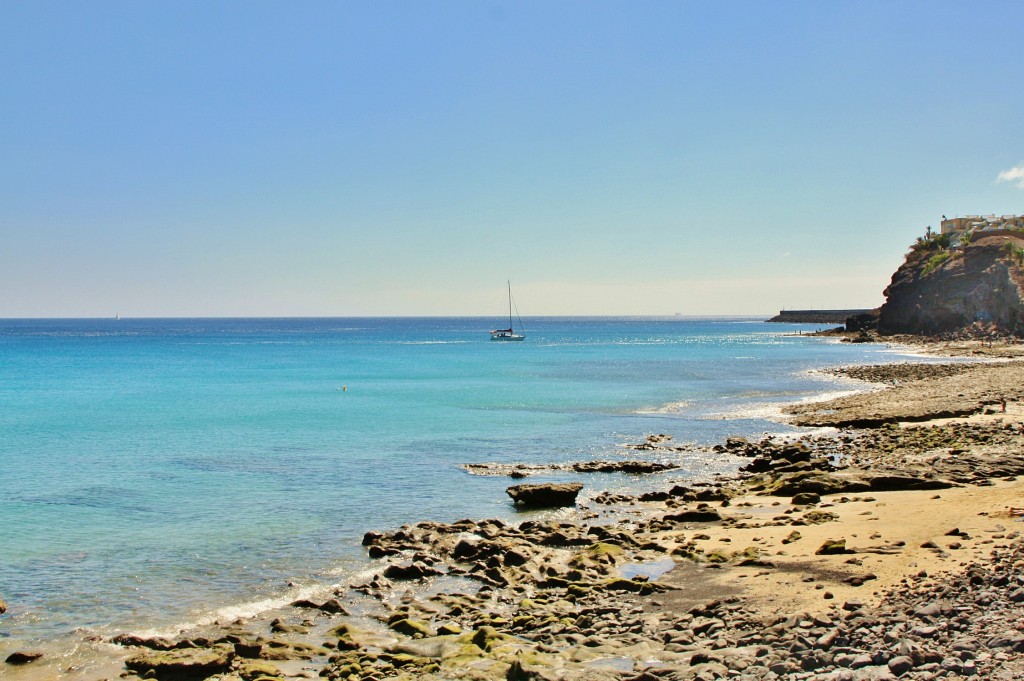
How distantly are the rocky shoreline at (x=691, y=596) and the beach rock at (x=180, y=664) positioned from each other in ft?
0.10

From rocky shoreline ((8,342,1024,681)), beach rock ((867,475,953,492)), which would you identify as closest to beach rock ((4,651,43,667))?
rocky shoreline ((8,342,1024,681))

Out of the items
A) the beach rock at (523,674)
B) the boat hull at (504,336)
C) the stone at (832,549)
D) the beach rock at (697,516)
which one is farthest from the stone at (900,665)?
the boat hull at (504,336)

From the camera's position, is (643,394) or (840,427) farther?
(643,394)

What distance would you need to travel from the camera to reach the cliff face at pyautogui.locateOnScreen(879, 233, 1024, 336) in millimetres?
110500

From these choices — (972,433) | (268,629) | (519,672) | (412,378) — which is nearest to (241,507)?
(268,629)

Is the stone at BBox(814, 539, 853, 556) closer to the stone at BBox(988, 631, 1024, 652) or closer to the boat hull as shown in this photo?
the stone at BBox(988, 631, 1024, 652)

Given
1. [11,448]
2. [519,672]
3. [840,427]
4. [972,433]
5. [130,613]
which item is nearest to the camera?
[519,672]

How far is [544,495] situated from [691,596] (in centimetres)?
1030

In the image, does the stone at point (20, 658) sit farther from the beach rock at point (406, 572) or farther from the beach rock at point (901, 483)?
the beach rock at point (901, 483)

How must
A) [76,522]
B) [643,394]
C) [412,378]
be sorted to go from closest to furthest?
[76,522], [643,394], [412,378]

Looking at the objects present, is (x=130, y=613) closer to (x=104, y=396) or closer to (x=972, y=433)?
(x=972, y=433)

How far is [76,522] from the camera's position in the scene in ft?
76.3

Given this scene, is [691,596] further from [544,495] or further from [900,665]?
[544,495]

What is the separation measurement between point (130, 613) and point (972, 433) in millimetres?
31774
